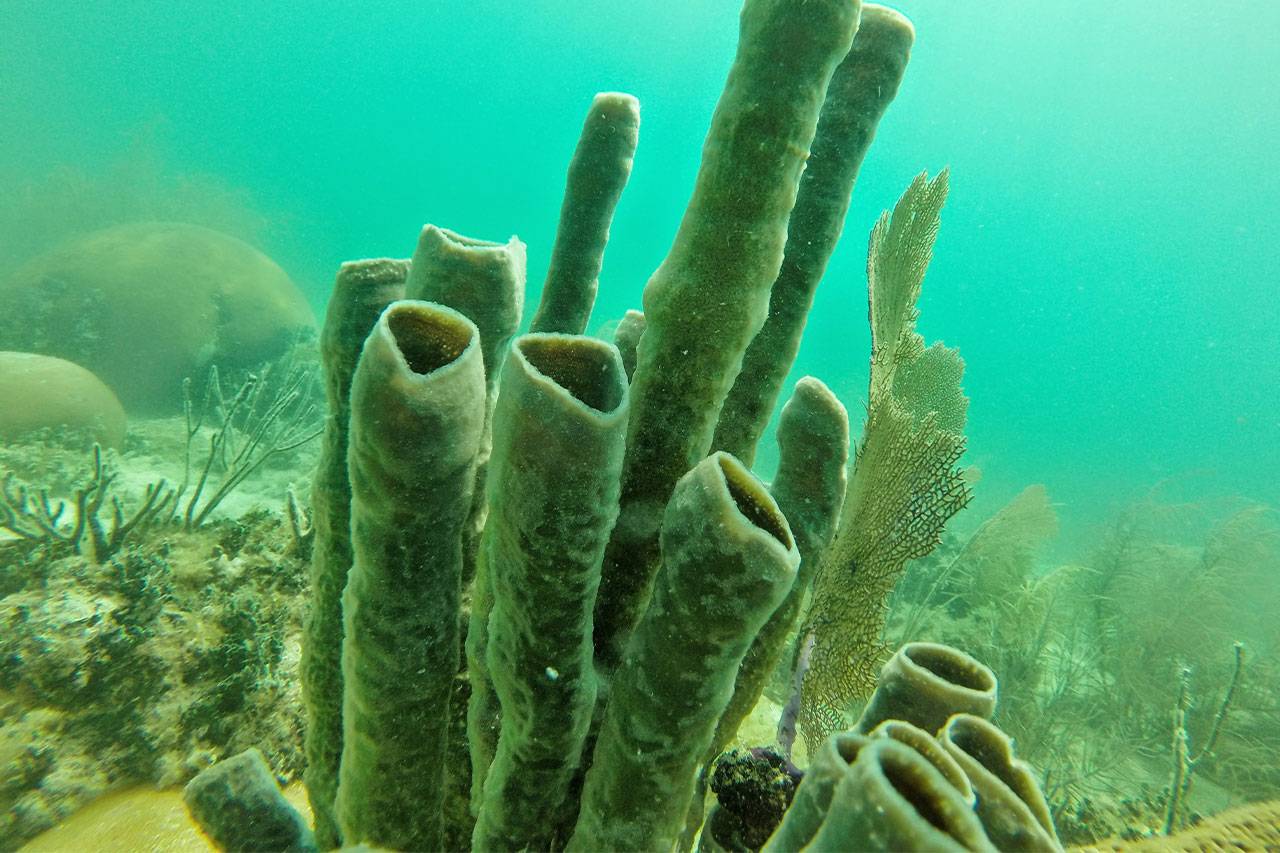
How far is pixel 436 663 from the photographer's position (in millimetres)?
1489

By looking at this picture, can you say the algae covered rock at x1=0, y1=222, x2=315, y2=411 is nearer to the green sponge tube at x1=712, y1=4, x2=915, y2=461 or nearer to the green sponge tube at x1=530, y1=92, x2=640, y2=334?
the green sponge tube at x1=530, y1=92, x2=640, y2=334

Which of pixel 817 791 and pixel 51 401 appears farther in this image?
pixel 51 401

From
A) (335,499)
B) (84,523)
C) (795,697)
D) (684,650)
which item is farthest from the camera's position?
(84,523)

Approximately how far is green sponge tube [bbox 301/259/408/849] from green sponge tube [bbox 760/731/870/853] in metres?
1.35

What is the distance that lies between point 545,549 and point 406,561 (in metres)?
0.34

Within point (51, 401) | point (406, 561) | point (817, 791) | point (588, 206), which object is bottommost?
point (51, 401)

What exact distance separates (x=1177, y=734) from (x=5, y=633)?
633 cm

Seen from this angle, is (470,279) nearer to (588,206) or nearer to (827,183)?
(588,206)

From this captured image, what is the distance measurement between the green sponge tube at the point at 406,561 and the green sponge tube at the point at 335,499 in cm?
39

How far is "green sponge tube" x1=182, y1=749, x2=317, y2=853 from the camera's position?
1571 mm

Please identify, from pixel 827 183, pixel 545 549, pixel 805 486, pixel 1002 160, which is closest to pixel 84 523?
pixel 545 549

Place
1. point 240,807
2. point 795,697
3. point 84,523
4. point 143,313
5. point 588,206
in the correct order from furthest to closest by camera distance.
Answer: point 143,313 < point 84,523 < point 795,697 < point 588,206 < point 240,807

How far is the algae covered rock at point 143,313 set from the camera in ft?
39.0

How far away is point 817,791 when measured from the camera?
93cm
